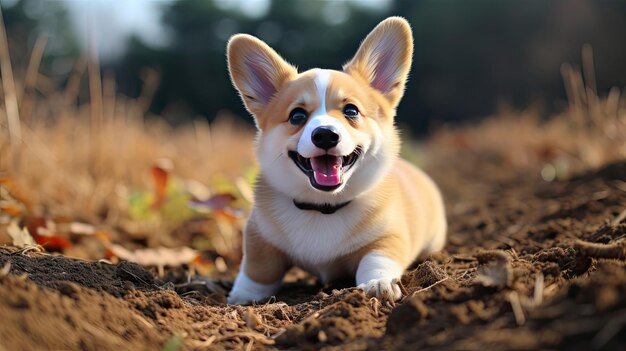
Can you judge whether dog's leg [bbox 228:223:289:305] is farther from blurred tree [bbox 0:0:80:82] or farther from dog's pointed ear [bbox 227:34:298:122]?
blurred tree [bbox 0:0:80:82]

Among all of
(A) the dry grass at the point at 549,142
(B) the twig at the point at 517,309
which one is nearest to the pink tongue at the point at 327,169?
(B) the twig at the point at 517,309

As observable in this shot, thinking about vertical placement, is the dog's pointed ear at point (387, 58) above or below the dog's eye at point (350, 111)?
above

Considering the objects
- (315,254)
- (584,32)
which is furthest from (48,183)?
(584,32)

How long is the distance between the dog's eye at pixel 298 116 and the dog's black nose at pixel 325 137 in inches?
9.4

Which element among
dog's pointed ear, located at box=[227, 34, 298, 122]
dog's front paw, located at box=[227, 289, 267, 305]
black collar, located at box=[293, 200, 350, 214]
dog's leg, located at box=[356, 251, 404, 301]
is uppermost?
dog's pointed ear, located at box=[227, 34, 298, 122]

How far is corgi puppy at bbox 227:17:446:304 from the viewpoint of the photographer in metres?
2.49

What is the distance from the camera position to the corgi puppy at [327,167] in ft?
8.16

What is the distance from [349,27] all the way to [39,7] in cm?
1060

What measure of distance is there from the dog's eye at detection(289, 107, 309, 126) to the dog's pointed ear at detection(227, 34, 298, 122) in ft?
0.95

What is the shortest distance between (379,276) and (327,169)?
480 mm

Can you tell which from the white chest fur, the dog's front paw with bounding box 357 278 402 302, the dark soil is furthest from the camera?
the white chest fur

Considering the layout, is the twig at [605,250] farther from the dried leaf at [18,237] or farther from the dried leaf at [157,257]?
the dried leaf at [18,237]

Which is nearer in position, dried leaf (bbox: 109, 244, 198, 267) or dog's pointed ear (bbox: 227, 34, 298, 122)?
dog's pointed ear (bbox: 227, 34, 298, 122)

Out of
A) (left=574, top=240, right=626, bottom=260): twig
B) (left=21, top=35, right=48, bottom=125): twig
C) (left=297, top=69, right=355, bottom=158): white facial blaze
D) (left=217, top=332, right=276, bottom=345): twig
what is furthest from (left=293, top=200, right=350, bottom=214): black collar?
(left=21, top=35, right=48, bottom=125): twig
